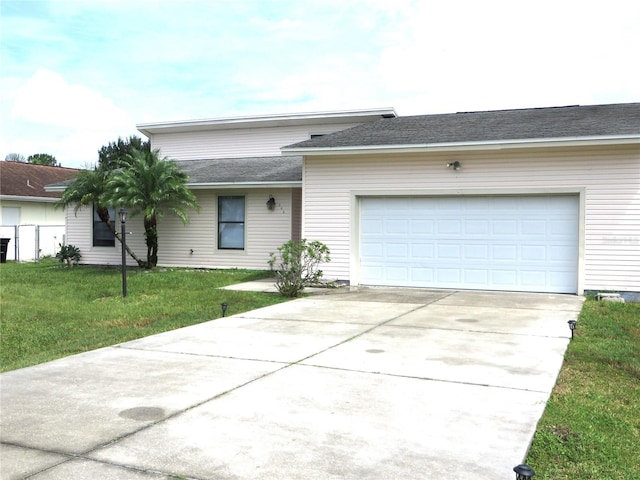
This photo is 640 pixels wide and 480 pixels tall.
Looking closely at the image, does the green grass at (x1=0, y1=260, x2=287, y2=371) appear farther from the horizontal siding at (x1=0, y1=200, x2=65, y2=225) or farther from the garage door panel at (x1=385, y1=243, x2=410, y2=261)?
the horizontal siding at (x1=0, y1=200, x2=65, y2=225)

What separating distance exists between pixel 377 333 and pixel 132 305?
17.1ft

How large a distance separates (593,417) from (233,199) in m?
13.9

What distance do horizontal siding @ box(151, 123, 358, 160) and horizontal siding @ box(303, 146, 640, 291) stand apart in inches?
224

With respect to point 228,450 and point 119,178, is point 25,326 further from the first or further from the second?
point 119,178

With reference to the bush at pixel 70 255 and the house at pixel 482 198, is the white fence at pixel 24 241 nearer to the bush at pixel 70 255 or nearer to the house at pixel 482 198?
the bush at pixel 70 255

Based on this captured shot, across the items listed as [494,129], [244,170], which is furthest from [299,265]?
[244,170]

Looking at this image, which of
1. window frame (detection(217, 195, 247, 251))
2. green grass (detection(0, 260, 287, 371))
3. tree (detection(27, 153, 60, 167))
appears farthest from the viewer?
tree (detection(27, 153, 60, 167))

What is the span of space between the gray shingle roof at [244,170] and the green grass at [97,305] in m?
2.67

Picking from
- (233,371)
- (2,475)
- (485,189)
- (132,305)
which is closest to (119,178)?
(132,305)

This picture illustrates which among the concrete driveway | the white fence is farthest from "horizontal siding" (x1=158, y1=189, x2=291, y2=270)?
the concrete driveway

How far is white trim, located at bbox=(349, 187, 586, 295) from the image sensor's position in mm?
11711

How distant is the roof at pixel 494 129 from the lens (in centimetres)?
1170

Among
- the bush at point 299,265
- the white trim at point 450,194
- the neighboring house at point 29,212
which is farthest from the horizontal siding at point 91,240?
the white trim at point 450,194

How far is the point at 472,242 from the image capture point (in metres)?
12.7
